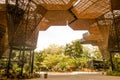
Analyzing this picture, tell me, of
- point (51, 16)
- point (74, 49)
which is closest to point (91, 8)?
point (51, 16)

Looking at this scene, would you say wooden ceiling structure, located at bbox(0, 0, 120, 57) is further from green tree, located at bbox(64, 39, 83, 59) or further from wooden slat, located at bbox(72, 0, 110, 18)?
green tree, located at bbox(64, 39, 83, 59)

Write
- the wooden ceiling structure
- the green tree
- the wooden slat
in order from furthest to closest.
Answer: the green tree, the wooden slat, the wooden ceiling structure

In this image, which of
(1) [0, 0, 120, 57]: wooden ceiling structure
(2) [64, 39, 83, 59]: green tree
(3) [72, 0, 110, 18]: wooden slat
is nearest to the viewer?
(1) [0, 0, 120, 57]: wooden ceiling structure

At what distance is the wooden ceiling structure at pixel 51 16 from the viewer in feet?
44.9

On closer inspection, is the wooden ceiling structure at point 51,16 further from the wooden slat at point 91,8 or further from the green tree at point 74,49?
the green tree at point 74,49

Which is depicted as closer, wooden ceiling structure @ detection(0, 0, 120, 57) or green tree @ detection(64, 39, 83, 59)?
wooden ceiling structure @ detection(0, 0, 120, 57)

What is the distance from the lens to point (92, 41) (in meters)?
40.4

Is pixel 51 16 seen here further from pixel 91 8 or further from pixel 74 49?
pixel 74 49

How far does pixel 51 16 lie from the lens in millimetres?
24500

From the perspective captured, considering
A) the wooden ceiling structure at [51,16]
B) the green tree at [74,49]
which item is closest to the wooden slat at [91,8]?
the wooden ceiling structure at [51,16]

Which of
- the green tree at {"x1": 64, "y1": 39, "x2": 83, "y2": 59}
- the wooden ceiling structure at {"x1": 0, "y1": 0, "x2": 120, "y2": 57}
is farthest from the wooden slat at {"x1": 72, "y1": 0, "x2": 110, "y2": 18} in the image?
the green tree at {"x1": 64, "y1": 39, "x2": 83, "y2": 59}

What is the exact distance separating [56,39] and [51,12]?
37.0m

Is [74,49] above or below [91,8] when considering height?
below

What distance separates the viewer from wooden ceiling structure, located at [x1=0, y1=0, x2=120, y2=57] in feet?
44.9
